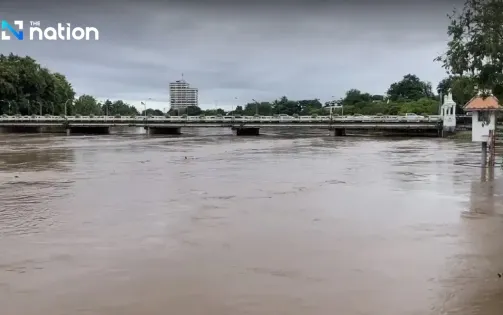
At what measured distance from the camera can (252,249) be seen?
8.55 meters

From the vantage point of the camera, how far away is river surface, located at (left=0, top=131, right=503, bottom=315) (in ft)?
20.5

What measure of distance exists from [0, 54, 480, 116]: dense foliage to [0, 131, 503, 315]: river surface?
58.2 m

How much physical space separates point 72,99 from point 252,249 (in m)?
116

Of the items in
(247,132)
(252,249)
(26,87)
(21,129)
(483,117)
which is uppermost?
(26,87)

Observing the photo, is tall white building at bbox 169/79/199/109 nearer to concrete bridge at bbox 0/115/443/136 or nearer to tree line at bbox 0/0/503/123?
tree line at bbox 0/0/503/123

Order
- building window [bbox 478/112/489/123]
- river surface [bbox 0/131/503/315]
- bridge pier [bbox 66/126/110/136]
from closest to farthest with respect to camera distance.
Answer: river surface [bbox 0/131/503/315], building window [bbox 478/112/489/123], bridge pier [bbox 66/126/110/136]

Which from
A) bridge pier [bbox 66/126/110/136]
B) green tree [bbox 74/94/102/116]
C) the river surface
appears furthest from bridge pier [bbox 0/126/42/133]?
the river surface

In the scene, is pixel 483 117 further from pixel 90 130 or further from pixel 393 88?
pixel 393 88

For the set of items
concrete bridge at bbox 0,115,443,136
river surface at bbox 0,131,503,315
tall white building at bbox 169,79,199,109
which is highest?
tall white building at bbox 169,79,199,109

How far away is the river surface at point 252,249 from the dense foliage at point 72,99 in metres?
Result: 58.2

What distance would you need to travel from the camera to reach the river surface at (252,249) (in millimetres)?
6262

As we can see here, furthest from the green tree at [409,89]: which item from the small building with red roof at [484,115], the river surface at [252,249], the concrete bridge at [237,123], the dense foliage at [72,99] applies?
the river surface at [252,249]

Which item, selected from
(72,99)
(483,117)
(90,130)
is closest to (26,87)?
(90,130)

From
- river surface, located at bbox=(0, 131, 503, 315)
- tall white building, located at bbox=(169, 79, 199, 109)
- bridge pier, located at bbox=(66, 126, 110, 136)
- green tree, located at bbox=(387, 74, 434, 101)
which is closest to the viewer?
river surface, located at bbox=(0, 131, 503, 315)
